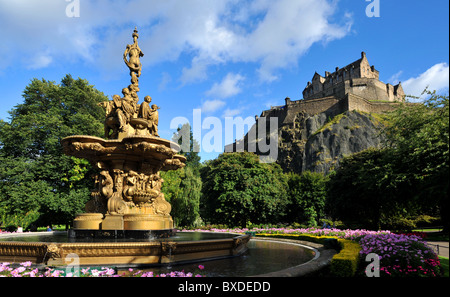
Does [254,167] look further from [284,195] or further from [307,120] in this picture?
[307,120]

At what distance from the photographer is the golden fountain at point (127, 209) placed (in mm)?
7172

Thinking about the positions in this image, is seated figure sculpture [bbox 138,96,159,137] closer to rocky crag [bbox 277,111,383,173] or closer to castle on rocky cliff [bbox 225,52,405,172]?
rocky crag [bbox 277,111,383,173]

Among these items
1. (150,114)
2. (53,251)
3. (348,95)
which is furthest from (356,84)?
(53,251)

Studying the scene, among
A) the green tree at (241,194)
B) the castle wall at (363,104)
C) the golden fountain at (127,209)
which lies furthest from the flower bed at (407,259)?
the castle wall at (363,104)

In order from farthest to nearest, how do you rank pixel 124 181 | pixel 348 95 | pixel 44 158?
pixel 348 95, pixel 44 158, pixel 124 181

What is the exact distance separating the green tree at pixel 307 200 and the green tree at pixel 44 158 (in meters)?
27.4

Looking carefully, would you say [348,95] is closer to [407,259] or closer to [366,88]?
[366,88]

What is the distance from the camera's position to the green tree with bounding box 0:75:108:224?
77.9 feet

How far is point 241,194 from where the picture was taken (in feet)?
101

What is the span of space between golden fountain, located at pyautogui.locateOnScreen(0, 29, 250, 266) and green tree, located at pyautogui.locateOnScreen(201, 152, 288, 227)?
776 inches

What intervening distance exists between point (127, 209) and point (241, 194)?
70.7 ft

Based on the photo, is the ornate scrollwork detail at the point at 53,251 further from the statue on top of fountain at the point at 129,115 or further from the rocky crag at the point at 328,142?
the rocky crag at the point at 328,142
